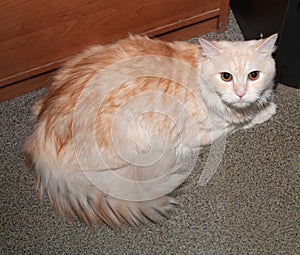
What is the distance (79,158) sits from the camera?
121cm

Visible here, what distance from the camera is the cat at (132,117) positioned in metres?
1.18

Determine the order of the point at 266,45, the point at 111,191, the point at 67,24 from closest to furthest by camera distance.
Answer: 1. the point at 266,45
2. the point at 111,191
3. the point at 67,24

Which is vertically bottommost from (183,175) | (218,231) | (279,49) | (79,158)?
(218,231)

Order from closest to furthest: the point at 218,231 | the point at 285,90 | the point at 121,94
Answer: the point at 121,94 < the point at 218,231 < the point at 285,90

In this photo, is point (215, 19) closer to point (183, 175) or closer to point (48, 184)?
point (183, 175)

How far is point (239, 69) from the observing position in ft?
3.71

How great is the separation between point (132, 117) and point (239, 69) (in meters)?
0.33

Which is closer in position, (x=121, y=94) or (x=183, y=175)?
(x=121, y=94)

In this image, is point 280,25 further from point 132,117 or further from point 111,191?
point 111,191

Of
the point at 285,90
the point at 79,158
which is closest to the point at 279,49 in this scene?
the point at 285,90

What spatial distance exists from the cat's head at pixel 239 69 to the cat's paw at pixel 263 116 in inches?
9.8

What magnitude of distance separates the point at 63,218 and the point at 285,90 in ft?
2.92

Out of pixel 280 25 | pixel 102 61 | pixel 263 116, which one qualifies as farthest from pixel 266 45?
pixel 102 61

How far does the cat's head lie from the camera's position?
1130 millimetres
